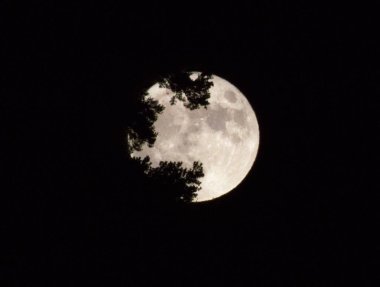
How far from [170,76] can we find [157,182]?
185 cm

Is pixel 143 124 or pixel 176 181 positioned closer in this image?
pixel 176 181

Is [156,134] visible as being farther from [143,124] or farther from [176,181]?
[176,181]

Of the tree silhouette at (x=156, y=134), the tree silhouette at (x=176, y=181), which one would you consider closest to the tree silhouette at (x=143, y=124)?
the tree silhouette at (x=156, y=134)

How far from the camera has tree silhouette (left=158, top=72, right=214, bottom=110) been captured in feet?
18.4

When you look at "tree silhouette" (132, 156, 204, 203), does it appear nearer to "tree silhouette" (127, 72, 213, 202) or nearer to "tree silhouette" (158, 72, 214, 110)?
"tree silhouette" (127, 72, 213, 202)

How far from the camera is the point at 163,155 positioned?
5.93 meters

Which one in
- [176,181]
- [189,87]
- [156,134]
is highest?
[189,87]

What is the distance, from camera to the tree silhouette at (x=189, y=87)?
5.60m

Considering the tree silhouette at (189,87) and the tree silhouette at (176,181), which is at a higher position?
the tree silhouette at (189,87)

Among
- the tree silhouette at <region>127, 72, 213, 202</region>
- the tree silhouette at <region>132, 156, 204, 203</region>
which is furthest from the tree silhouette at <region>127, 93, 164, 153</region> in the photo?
the tree silhouette at <region>132, 156, 204, 203</region>

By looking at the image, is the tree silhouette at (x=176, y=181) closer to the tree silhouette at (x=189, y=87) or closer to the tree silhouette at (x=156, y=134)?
the tree silhouette at (x=156, y=134)

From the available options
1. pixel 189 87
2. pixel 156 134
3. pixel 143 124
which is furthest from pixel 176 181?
pixel 189 87

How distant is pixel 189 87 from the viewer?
5.72 m

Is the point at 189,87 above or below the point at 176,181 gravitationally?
above
